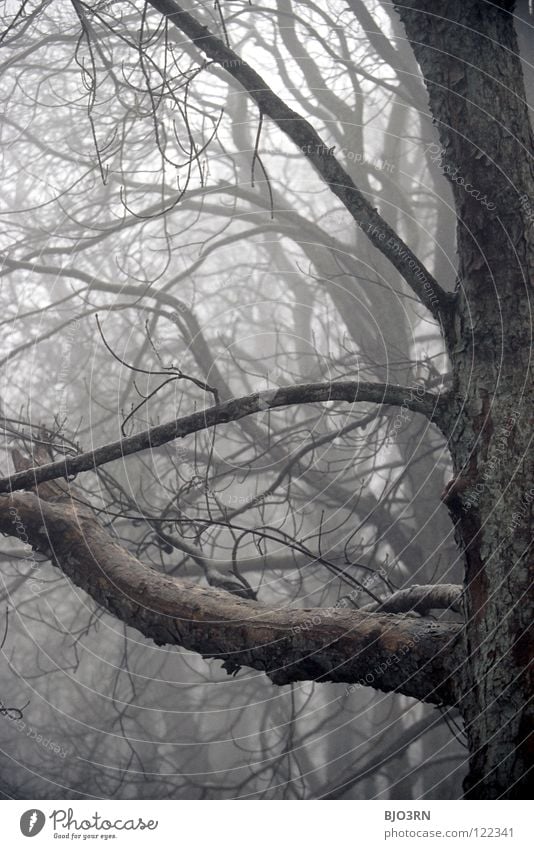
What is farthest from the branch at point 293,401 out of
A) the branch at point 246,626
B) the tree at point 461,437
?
the branch at point 246,626

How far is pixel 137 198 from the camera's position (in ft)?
3.53

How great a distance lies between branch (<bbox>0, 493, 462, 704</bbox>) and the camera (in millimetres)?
757

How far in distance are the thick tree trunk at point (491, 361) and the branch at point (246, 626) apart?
5 cm

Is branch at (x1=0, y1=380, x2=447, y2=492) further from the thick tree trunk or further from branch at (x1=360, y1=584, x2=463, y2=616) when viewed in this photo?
branch at (x1=360, y1=584, x2=463, y2=616)

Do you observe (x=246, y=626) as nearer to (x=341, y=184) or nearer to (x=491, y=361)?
(x=491, y=361)

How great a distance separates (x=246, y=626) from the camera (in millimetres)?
816

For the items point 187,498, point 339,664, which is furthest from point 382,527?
point 339,664

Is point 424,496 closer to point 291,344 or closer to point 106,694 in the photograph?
point 291,344

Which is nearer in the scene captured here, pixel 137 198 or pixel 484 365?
pixel 484 365

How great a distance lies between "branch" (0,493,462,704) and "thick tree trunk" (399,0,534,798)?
0.16 ft

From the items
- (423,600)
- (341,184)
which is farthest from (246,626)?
(341,184)

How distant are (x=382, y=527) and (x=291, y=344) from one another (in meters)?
0.33
